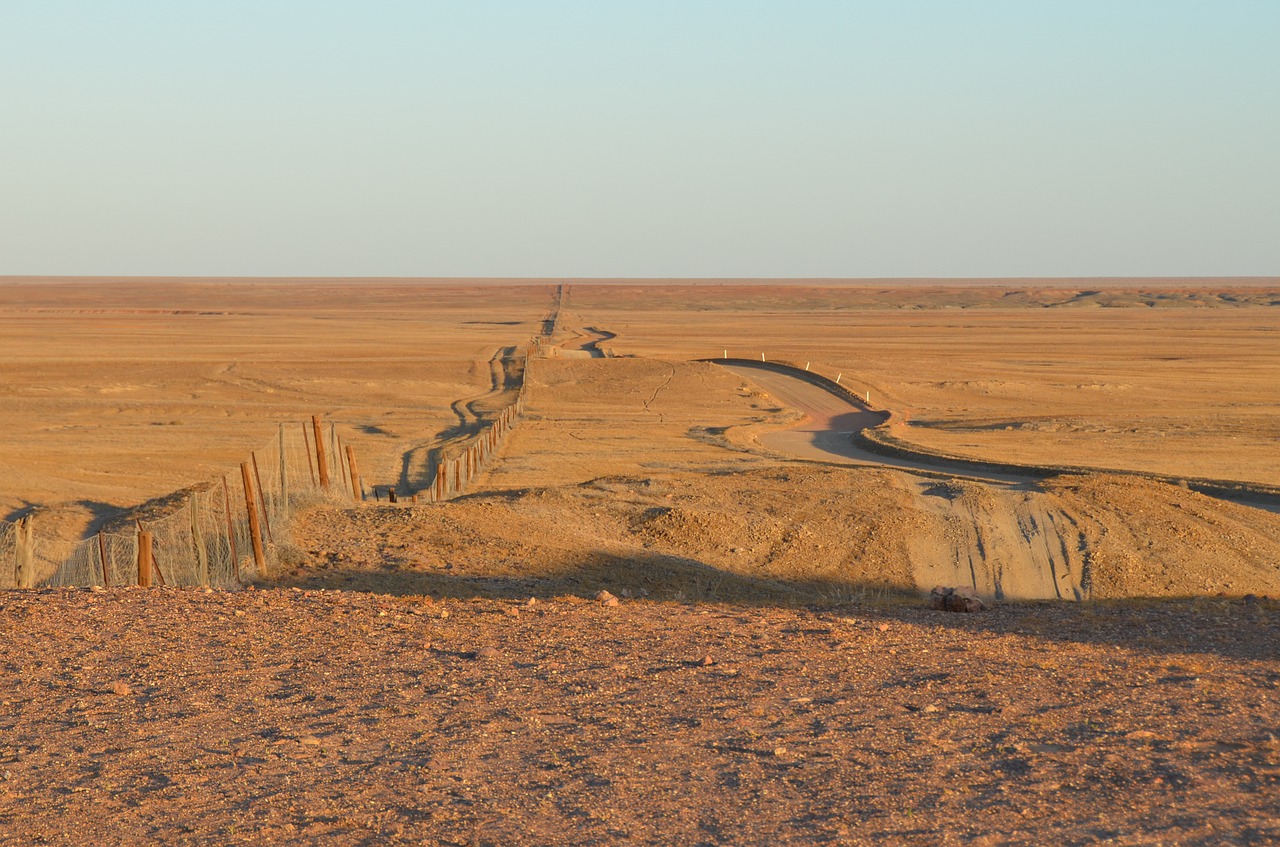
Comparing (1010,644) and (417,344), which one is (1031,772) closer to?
(1010,644)

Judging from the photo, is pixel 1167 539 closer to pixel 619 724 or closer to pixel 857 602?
pixel 857 602

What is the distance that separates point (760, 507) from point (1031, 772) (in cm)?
1644

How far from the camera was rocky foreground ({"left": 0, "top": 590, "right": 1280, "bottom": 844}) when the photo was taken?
6.69 meters

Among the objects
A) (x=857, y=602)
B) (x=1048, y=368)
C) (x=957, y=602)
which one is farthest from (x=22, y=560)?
(x=1048, y=368)

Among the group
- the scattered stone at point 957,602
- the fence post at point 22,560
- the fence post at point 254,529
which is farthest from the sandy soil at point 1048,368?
the fence post at point 22,560

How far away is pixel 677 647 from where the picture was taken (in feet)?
34.1

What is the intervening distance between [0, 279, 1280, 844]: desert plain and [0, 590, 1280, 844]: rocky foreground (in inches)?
1.3

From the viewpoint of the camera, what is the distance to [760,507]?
78.0 feet

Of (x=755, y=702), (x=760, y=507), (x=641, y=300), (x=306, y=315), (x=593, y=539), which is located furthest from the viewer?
(x=641, y=300)

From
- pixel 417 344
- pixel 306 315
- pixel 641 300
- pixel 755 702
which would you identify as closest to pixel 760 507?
pixel 755 702

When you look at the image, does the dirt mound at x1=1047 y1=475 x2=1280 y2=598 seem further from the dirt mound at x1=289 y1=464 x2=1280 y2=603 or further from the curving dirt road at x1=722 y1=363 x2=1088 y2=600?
the curving dirt road at x1=722 y1=363 x2=1088 y2=600

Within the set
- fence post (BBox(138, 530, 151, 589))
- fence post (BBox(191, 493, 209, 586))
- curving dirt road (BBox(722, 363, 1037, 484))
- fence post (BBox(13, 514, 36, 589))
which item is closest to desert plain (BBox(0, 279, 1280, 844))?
curving dirt road (BBox(722, 363, 1037, 484))

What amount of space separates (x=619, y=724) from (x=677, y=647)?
2.14 metres

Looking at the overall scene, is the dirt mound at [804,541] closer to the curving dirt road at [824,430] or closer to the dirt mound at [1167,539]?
the dirt mound at [1167,539]
